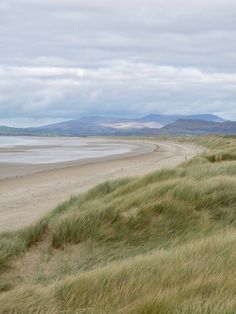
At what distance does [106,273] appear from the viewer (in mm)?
4324

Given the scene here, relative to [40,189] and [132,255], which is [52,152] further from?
[132,255]

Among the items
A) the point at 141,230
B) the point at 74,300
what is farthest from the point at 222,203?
the point at 74,300

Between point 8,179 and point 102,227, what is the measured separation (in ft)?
47.8

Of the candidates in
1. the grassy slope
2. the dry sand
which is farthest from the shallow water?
the grassy slope

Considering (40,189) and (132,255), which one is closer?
(132,255)

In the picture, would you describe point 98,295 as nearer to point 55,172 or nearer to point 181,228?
point 181,228

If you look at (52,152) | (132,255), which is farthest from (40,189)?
(52,152)

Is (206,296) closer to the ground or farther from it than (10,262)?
farther from it

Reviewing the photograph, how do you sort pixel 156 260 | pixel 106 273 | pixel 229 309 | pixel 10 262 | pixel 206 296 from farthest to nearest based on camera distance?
pixel 10 262, pixel 156 260, pixel 106 273, pixel 206 296, pixel 229 309

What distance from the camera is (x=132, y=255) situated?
6227 mm

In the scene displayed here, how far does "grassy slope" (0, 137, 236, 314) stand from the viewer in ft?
12.2

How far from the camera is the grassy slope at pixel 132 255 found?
12.2 ft

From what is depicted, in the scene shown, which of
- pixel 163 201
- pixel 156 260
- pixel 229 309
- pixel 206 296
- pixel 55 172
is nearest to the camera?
pixel 229 309

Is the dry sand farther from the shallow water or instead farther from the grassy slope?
the shallow water
